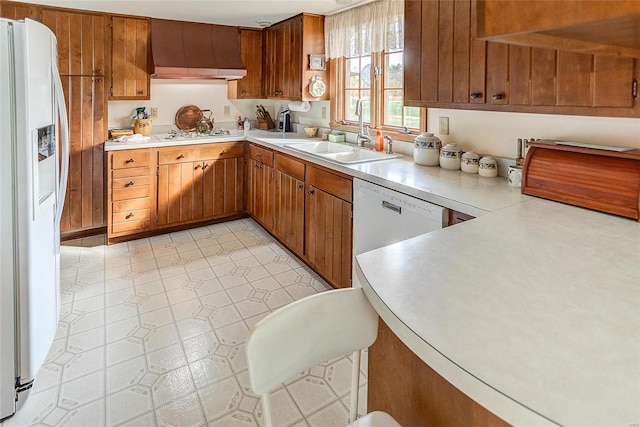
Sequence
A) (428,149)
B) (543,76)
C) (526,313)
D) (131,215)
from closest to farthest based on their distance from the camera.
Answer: (526,313) < (543,76) < (428,149) < (131,215)

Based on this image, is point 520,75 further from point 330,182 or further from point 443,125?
point 330,182

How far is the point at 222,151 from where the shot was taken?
13.9ft

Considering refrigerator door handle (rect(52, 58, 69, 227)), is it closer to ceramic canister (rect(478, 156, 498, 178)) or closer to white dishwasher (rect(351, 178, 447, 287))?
white dishwasher (rect(351, 178, 447, 287))

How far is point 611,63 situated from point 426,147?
112 centimetres

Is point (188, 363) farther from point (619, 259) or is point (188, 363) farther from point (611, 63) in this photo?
point (611, 63)

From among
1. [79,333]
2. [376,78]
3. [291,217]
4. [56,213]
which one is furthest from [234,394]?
[376,78]

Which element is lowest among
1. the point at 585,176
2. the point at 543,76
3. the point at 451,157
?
the point at 585,176

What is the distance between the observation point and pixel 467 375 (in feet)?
2.17

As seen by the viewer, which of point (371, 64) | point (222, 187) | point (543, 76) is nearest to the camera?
point (543, 76)

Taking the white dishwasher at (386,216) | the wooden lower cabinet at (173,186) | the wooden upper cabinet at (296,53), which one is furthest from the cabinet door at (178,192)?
the white dishwasher at (386,216)

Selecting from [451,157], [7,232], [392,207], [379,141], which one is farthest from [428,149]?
[7,232]

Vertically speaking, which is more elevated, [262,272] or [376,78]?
[376,78]

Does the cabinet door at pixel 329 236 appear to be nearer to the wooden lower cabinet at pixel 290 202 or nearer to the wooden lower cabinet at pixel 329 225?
the wooden lower cabinet at pixel 329 225

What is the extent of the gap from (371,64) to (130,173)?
235 centimetres
